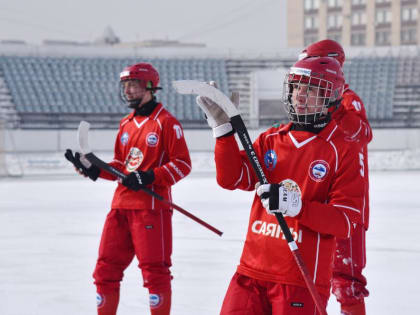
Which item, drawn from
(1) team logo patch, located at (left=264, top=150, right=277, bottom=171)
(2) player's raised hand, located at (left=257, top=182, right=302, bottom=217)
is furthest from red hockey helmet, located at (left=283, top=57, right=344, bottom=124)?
(2) player's raised hand, located at (left=257, top=182, right=302, bottom=217)

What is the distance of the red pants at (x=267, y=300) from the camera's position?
1909 mm

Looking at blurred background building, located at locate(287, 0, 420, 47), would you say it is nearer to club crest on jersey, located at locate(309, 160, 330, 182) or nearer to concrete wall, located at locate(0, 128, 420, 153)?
concrete wall, located at locate(0, 128, 420, 153)

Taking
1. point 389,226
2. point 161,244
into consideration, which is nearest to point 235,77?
point 389,226

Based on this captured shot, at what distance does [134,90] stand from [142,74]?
9cm

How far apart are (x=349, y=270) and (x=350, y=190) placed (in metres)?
1.02

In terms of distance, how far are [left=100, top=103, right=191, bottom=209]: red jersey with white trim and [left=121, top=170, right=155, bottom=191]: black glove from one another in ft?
0.14

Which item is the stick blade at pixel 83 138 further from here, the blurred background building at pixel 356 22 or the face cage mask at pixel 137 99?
the blurred background building at pixel 356 22

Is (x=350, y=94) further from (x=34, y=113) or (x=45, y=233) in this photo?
(x=34, y=113)

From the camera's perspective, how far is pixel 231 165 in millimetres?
2000

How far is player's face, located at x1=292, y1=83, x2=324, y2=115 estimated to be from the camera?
1984mm

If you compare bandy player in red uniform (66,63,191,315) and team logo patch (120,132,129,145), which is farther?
team logo patch (120,132,129,145)

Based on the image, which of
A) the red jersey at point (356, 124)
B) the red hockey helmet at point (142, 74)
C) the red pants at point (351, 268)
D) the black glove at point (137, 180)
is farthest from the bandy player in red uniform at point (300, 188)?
the red hockey helmet at point (142, 74)

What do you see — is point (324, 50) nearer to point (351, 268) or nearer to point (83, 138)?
point (351, 268)

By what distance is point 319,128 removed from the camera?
2037mm
